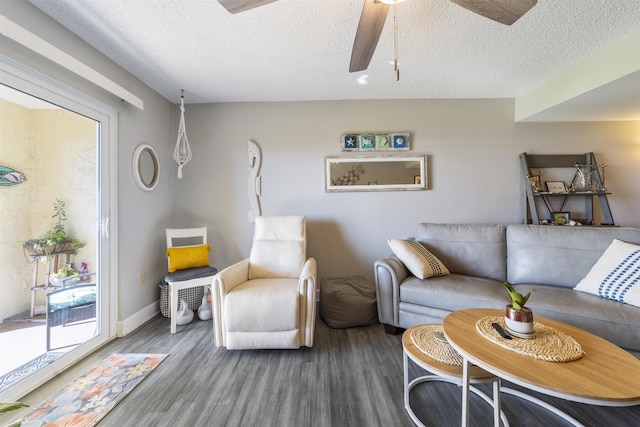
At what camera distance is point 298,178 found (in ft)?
9.20

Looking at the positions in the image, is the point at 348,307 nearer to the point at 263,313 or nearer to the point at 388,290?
the point at 388,290

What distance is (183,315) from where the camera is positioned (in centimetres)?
227

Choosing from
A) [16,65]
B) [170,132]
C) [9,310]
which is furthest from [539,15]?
[9,310]

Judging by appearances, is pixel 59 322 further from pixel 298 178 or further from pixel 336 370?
pixel 298 178

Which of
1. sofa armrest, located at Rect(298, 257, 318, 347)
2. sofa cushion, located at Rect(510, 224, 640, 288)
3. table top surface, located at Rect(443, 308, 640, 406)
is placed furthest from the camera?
sofa cushion, located at Rect(510, 224, 640, 288)

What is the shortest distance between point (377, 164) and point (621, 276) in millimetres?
2075

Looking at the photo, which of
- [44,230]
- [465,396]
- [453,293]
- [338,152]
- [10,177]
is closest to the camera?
[465,396]

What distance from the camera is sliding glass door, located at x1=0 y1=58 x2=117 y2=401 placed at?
1422 millimetres

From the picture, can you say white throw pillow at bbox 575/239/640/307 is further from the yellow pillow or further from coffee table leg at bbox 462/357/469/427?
the yellow pillow

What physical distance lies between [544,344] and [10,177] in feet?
9.85

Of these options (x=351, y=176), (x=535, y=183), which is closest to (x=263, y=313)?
(x=351, y=176)

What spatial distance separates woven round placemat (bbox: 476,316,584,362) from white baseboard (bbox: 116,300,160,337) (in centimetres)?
273

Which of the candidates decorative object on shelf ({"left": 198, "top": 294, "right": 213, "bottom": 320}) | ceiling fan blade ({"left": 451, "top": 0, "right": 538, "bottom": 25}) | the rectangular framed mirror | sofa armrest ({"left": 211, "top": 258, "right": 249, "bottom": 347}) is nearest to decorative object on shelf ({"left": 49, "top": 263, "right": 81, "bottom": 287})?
decorative object on shelf ({"left": 198, "top": 294, "right": 213, "bottom": 320})

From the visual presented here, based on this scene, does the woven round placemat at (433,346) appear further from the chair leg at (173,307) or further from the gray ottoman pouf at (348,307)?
the chair leg at (173,307)
